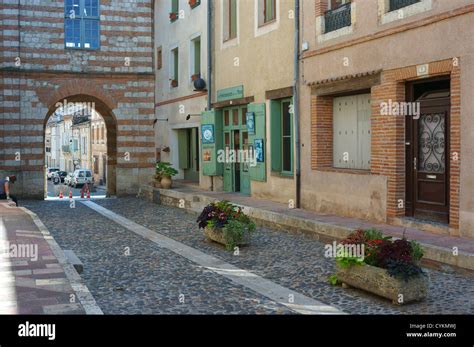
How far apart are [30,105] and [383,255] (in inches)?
731

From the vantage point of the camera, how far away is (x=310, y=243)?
11086 millimetres

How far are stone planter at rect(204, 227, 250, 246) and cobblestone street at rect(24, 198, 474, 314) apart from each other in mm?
143

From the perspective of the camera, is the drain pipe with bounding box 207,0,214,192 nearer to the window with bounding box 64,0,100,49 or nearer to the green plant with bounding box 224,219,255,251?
the window with bounding box 64,0,100,49

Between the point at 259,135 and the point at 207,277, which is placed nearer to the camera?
the point at 207,277

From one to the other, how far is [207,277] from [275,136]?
25.0ft

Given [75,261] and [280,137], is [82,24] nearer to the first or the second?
[280,137]

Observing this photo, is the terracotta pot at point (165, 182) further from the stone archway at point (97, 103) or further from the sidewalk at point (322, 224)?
the stone archway at point (97, 103)

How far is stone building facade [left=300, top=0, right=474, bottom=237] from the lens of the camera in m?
9.51

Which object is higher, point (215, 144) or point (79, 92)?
point (79, 92)

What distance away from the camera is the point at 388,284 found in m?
6.78

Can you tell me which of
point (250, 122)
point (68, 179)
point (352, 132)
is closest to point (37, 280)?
point (352, 132)
